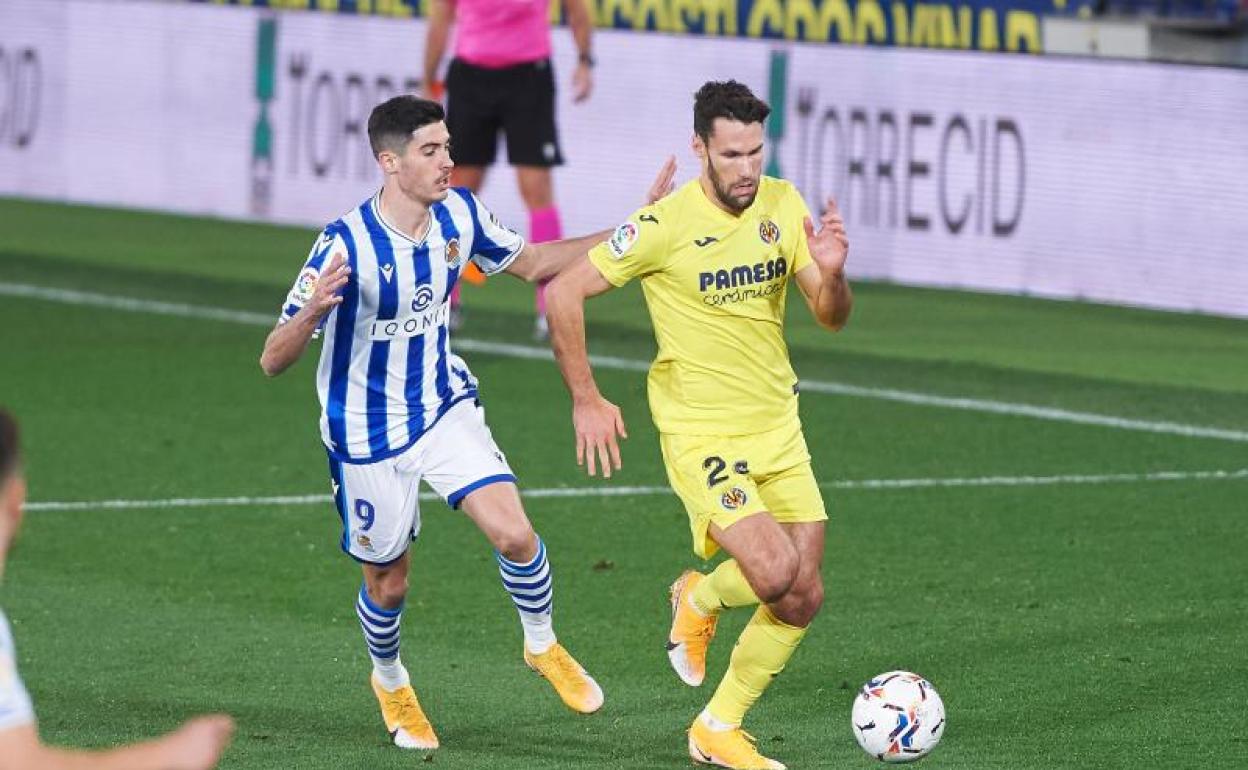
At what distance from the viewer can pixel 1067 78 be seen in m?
15.5

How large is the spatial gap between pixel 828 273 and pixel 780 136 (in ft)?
32.0

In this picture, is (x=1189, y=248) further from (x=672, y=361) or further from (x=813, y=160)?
(x=672, y=361)

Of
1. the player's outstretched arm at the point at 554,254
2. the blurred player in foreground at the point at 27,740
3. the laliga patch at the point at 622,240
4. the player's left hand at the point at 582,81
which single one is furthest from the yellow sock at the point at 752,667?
the player's left hand at the point at 582,81

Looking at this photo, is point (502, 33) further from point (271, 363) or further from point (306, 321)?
point (306, 321)

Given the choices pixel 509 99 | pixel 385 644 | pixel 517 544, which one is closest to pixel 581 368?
pixel 517 544

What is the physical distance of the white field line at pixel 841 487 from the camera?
10.4m

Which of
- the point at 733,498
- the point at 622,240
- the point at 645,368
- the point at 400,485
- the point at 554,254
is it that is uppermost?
the point at 622,240

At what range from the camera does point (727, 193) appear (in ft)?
23.6

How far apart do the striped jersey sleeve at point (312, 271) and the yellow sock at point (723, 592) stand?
1352 millimetres

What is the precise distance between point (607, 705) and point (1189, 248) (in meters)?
8.32

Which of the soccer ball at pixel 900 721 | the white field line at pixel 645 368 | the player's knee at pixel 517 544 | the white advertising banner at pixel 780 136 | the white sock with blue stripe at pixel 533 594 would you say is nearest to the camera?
the soccer ball at pixel 900 721

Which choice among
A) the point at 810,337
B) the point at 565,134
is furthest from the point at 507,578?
the point at 565,134

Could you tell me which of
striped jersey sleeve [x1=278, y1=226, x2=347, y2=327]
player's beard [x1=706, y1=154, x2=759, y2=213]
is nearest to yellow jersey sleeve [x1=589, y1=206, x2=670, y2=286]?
player's beard [x1=706, y1=154, x2=759, y2=213]

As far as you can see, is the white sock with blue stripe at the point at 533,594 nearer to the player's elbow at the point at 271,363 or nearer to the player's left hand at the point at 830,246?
the player's elbow at the point at 271,363
